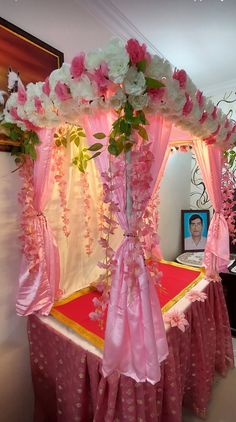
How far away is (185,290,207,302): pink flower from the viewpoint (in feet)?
5.51

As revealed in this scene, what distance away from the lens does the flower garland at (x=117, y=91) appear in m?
0.79

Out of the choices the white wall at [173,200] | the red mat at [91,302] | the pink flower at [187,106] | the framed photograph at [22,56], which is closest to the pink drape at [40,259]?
the red mat at [91,302]

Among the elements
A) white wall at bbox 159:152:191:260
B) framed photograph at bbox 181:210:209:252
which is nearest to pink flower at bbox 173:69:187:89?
white wall at bbox 159:152:191:260

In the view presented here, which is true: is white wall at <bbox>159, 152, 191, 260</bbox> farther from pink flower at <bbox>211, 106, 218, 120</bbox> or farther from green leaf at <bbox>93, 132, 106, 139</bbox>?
green leaf at <bbox>93, 132, 106, 139</bbox>

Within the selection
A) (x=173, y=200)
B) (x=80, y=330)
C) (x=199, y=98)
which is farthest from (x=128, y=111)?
(x=173, y=200)

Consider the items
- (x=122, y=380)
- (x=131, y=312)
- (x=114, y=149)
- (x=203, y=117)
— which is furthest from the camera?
(x=203, y=117)

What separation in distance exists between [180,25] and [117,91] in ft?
4.95

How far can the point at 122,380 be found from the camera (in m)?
1.09

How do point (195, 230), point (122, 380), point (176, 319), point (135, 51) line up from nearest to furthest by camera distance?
point (135, 51) < point (122, 380) < point (176, 319) < point (195, 230)

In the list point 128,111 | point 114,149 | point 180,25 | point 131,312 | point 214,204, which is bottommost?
point 131,312

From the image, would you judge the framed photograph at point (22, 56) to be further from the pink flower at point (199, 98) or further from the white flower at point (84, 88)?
the pink flower at point (199, 98)

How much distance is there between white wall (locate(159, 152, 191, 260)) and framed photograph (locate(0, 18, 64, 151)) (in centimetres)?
183

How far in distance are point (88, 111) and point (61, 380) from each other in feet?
4.83

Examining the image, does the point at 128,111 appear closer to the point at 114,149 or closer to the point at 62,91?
the point at 114,149
